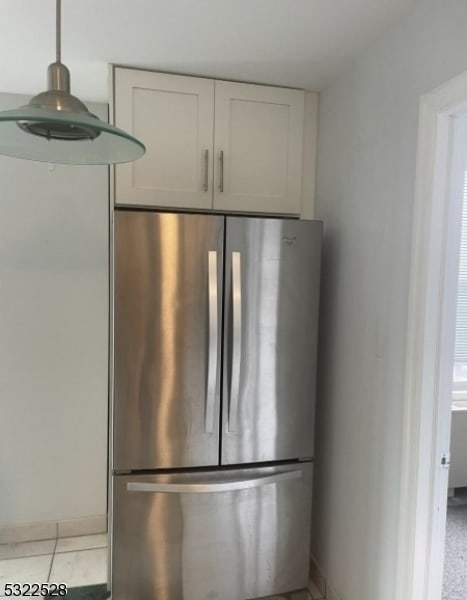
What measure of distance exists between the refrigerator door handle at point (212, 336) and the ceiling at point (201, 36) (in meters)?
0.85

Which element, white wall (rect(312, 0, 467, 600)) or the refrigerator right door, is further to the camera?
the refrigerator right door

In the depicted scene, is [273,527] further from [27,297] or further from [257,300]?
[27,297]

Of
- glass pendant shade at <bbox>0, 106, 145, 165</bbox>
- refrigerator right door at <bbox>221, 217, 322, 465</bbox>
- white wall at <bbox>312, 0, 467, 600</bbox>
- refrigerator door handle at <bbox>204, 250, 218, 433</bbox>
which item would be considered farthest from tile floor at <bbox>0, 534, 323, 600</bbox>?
glass pendant shade at <bbox>0, 106, 145, 165</bbox>

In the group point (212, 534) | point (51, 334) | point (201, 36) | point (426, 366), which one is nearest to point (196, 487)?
point (212, 534)

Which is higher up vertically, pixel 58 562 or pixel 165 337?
pixel 165 337

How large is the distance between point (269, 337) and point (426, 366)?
665 millimetres

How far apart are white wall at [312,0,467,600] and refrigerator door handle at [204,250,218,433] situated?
601mm

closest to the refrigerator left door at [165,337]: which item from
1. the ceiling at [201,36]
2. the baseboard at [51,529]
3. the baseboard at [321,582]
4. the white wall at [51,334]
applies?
the ceiling at [201,36]

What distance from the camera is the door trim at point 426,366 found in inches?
57.6

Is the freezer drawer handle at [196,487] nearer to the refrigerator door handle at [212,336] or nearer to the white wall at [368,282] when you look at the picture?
the refrigerator door handle at [212,336]

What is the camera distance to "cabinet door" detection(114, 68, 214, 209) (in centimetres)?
202

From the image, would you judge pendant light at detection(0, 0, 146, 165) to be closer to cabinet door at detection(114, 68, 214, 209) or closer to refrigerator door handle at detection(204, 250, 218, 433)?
refrigerator door handle at detection(204, 250, 218, 433)

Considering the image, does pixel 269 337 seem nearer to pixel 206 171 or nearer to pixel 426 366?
pixel 426 366

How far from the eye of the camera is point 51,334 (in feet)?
8.18
